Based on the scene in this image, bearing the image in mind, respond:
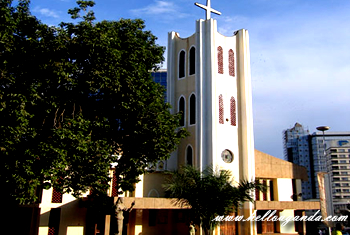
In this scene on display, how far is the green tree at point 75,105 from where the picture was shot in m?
14.6

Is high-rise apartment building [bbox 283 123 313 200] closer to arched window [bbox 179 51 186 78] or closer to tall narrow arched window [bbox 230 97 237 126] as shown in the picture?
tall narrow arched window [bbox 230 97 237 126]

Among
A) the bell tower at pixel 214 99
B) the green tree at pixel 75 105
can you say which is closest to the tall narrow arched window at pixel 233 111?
the bell tower at pixel 214 99

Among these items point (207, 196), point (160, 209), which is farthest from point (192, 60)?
point (207, 196)

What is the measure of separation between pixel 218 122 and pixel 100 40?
37.8ft

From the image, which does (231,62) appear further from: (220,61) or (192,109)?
(192,109)

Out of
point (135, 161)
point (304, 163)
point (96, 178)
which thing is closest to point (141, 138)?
point (135, 161)

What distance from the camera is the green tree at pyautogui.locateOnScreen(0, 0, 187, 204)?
1462 centimetres

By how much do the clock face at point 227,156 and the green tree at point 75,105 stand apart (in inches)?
262

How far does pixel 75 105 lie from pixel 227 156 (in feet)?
38.6

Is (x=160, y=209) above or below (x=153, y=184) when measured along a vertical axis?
below

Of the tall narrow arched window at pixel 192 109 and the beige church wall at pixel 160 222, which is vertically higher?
the tall narrow arched window at pixel 192 109

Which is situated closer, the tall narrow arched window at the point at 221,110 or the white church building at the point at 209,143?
the white church building at the point at 209,143

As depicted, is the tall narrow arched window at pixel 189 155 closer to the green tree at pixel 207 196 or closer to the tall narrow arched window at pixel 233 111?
the tall narrow arched window at pixel 233 111

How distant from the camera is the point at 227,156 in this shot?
25344mm
